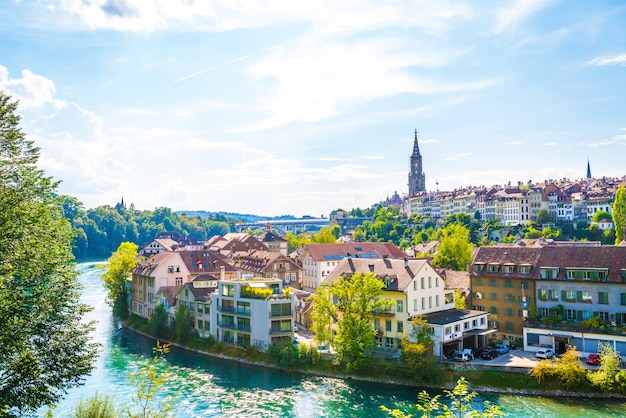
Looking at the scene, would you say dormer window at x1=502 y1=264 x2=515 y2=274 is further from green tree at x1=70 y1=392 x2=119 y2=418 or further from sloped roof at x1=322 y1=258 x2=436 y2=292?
green tree at x1=70 y1=392 x2=119 y2=418

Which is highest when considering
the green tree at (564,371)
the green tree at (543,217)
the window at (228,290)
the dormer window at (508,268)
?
the green tree at (543,217)

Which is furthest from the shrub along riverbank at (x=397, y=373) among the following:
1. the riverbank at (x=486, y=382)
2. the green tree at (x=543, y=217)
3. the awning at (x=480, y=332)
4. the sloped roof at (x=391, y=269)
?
the green tree at (x=543, y=217)

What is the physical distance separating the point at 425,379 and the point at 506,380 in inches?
226

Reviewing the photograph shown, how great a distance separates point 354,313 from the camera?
4653cm

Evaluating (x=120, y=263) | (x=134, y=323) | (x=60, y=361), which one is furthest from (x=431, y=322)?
(x=120, y=263)

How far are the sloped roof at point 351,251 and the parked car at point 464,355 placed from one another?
135ft

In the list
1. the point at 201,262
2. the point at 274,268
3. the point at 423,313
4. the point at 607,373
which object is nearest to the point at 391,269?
the point at 423,313

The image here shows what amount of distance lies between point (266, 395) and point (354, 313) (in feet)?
33.4

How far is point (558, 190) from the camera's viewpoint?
140500mm

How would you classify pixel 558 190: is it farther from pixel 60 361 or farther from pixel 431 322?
pixel 60 361

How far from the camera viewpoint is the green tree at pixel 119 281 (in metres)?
72.6

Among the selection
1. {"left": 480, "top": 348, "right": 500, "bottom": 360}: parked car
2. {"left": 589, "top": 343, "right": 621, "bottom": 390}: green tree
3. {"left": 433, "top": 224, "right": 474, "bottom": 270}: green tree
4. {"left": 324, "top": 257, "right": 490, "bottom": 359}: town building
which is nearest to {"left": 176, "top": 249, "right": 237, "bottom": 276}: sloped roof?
{"left": 324, "top": 257, "right": 490, "bottom": 359}: town building

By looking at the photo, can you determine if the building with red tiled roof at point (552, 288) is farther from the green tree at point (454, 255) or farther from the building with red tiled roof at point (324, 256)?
the building with red tiled roof at point (324, 256)

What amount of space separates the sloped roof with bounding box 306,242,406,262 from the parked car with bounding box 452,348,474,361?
4128 cm
